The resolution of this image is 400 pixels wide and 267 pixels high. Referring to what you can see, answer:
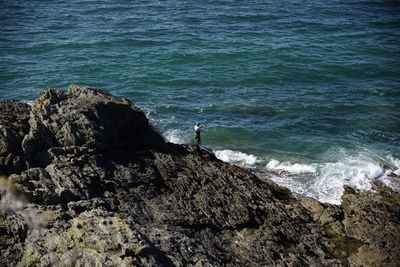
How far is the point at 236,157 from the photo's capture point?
30359 millimetres

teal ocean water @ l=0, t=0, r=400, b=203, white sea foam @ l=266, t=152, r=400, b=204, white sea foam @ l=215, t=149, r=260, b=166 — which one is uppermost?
teal ocean water @ l=0, t=0, r=400, b=203

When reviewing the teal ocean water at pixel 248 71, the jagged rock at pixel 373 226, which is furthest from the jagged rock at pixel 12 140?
the jagged rock at pixel 373 226

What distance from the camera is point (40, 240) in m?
14.6

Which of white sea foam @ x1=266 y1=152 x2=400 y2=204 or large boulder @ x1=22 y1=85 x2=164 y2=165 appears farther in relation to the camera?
white sea foam @ x1=266 y1=152 x2=400 y2=204

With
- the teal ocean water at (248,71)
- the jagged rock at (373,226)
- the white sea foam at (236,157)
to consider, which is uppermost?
the teal ocean water at (248,71)

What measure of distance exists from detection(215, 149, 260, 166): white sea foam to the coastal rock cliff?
5.52 m

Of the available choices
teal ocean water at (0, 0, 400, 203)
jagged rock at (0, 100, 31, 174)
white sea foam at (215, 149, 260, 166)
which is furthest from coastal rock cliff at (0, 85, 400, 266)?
white sea foam at (215, 149, 260, 166)

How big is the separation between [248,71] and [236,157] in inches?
678

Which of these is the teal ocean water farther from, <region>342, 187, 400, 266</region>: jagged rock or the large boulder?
the large boulder

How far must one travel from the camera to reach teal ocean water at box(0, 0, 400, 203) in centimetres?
3142

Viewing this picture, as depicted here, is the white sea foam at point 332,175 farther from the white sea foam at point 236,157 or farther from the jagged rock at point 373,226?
the jagged rock at point 373,226

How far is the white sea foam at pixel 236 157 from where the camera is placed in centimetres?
2981

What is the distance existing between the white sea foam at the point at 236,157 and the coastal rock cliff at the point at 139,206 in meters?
5.52

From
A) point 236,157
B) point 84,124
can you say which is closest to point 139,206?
point 84,124
